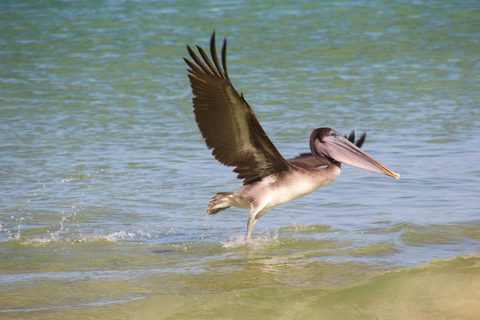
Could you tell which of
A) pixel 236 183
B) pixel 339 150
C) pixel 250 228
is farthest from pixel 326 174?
pixel 236 183

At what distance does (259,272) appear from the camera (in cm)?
445

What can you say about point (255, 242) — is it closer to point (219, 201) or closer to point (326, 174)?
point (219, 201)

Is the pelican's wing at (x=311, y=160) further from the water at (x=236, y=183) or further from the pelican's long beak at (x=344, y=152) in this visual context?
the water at (x=236, y=183)

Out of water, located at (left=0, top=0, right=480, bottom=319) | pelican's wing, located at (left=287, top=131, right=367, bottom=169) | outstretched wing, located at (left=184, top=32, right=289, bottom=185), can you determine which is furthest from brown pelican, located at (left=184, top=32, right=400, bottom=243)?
water, located at (left=0, top=0, right=480, bottom=319)

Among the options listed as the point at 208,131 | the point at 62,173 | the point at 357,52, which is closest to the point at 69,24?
the point at 357,52

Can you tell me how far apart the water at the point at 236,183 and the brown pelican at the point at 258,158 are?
0.34m

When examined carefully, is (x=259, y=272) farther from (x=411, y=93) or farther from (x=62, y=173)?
(x=411, y=93)

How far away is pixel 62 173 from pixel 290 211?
2505mm

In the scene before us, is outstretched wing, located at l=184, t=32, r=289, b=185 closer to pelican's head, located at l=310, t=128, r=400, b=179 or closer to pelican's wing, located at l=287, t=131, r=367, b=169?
pelican's head, located at l=310, t=128, r=400, b=179

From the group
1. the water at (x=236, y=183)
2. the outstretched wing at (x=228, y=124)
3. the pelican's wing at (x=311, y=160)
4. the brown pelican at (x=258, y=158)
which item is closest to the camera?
the water at (x=236, y=183)

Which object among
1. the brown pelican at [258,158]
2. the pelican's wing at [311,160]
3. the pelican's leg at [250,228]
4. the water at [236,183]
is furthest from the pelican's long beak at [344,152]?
the pelican's leg at [250,228]

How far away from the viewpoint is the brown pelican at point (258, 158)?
4.62 metres

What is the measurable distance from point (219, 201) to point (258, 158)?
17.7 inches

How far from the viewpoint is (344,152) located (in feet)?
16.7
